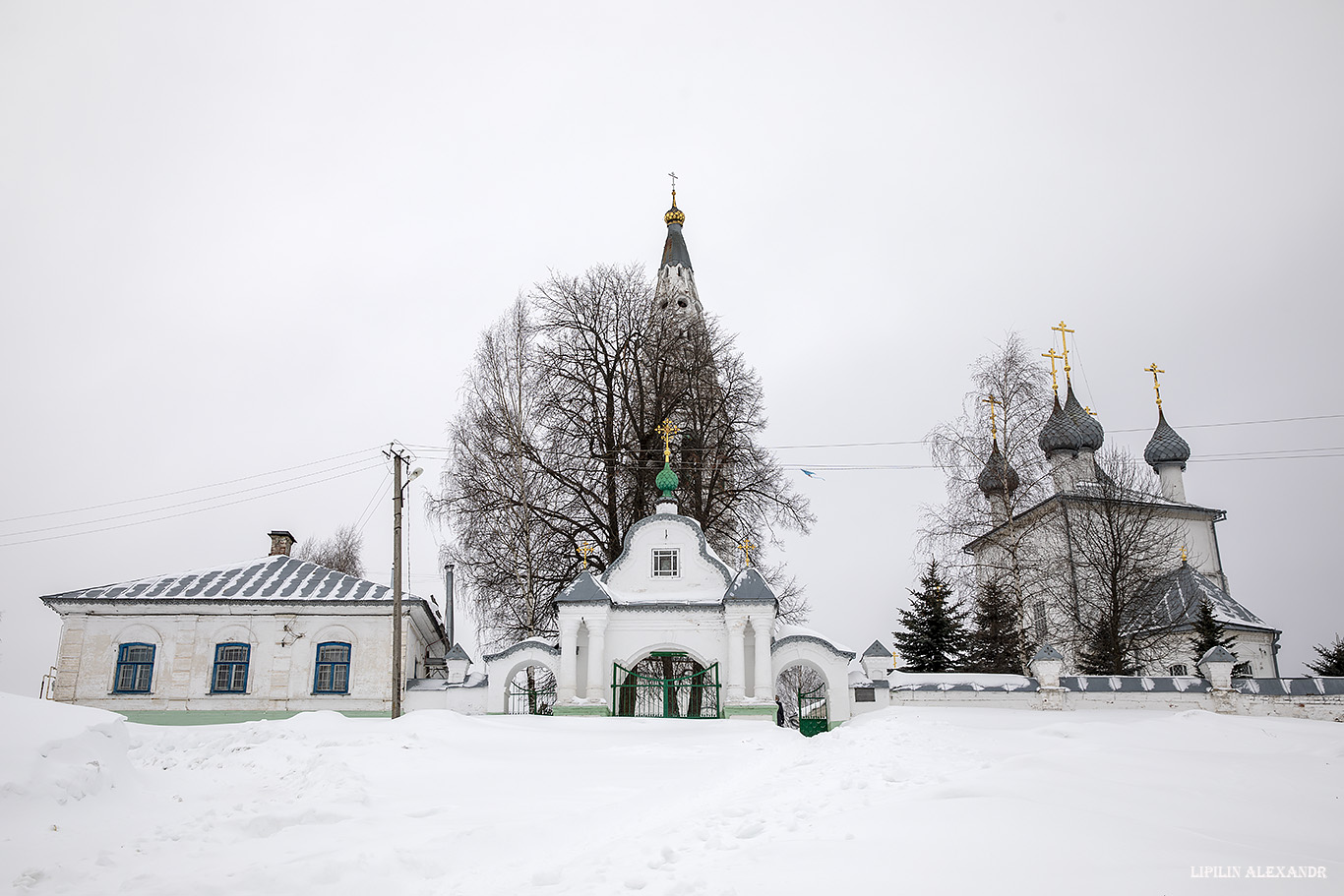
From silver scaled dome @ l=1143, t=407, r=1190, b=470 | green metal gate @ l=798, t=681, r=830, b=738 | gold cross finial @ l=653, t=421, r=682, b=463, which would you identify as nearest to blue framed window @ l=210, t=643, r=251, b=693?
gold cross finial @ l=653, t=421, r=682, b=463

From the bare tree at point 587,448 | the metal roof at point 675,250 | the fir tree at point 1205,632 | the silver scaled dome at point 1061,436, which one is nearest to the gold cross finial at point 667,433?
the bare tree at point 587,448

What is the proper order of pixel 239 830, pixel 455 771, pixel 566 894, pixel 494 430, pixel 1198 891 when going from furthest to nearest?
pixel 494 430 → pixel 455 771 → pixel 239 830 → pixel 566 894 → pixel 1198 891

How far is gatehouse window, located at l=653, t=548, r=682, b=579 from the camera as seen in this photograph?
72.1 ft

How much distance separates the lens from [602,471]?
2627 cm

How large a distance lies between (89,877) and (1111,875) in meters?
6.78

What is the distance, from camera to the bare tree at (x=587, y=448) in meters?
24.7

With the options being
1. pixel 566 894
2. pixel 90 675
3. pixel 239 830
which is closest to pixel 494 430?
pixel 90 675

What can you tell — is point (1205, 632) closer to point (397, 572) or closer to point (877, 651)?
point (877, 651)

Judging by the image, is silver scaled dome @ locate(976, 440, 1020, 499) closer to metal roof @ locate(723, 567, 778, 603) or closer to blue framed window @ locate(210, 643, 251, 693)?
metal roof @ locate(723, 567, 778, 603)

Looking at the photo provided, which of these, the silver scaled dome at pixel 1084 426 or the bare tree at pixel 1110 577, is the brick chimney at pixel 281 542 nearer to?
the bare tree at pixel 1110 577

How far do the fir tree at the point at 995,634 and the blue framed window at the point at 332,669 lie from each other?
16372mm

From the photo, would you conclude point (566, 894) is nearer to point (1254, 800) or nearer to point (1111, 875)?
point (1111, 875)

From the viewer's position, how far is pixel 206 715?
21.8m

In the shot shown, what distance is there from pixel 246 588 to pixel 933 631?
20.9m
